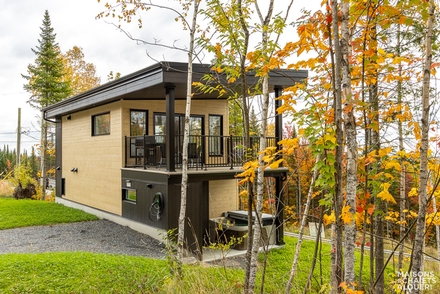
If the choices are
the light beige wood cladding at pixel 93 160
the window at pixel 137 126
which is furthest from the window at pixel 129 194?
the window at pixel 137 126

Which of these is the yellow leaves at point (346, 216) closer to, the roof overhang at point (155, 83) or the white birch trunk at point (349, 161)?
the white birch trunk at point (349, 161)

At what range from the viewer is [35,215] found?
36.5 feet

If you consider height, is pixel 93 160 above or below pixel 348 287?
above

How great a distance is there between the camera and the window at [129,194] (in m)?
9.46

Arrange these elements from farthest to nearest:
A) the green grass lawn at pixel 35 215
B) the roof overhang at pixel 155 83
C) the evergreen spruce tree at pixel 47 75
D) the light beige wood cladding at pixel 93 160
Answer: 1. the evergreen spruce tree at pixel 47 75
2. the green grass lawn at pixel 35 215
3. the light beige wood cladding at pixel 93 160
4. the roof overhang at pixel 155 83

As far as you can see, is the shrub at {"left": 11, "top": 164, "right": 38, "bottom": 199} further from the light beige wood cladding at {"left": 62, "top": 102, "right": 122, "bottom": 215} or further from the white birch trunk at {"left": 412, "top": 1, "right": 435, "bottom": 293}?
the white birch trunk at {"left": 412, "top": 1, "right": 435, "bottom": 293}

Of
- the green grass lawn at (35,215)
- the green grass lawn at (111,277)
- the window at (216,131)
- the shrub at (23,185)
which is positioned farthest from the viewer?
the shrub at (23,185)

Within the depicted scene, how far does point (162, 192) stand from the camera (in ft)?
25.9

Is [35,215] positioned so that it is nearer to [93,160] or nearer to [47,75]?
[93,160]

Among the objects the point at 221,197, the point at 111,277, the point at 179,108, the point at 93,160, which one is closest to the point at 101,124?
the point at 93,160

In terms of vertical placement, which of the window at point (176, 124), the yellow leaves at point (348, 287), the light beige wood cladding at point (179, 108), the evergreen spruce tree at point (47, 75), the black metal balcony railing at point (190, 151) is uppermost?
the evergreen spruce tree at point (47, 75)

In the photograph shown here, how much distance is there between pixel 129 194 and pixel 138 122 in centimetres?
226

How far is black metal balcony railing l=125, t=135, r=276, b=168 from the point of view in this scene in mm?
8469

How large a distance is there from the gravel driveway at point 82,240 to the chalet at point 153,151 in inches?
19.1
